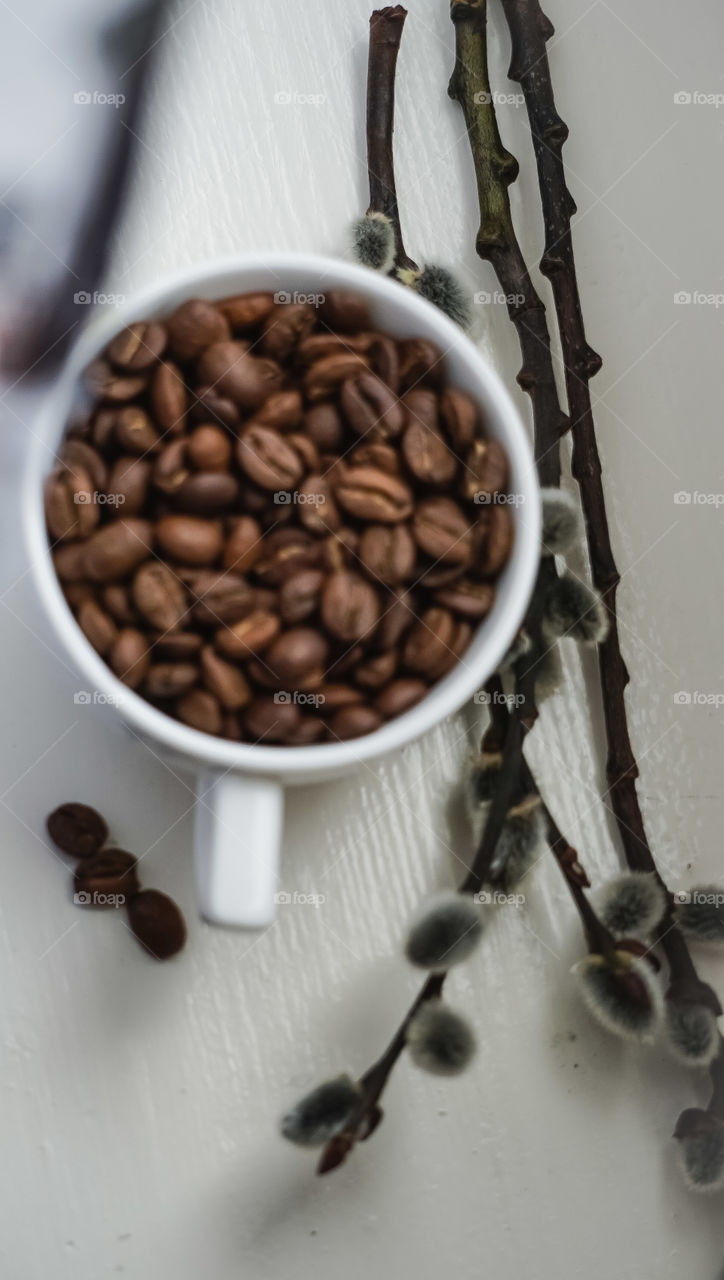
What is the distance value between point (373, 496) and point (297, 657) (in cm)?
9

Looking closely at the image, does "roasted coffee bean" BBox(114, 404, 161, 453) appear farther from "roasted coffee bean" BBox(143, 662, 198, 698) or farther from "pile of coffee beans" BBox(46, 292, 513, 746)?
"roasted coffee bean" BBox(143, 662, 198, 698)

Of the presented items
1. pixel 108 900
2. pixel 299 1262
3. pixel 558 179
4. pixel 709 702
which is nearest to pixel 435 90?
pixel 558 179

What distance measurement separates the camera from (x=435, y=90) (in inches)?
31.1

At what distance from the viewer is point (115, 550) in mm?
556

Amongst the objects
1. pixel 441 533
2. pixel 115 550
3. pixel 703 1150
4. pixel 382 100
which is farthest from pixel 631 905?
pixel 382 100

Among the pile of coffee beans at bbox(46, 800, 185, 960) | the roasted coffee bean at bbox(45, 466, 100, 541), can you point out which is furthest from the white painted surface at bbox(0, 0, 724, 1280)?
the roasted coffee bean at bbox(45, 466, 100, 541)

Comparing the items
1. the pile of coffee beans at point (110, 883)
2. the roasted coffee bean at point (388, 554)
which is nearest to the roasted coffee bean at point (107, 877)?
the pile of coffee beans at point (110, 883)

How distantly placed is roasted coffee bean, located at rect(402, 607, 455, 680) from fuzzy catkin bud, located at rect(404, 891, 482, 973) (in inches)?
6.7

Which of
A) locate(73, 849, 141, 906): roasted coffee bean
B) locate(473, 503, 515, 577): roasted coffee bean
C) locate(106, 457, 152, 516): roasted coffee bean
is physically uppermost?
locate(106, 457, 152, 516): roasted coffee bean

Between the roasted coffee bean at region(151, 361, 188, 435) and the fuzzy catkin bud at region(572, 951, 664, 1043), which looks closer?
the roasted coffee bean at region(151, 361, 188, 435)

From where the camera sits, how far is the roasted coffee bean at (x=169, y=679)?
21.8 inches

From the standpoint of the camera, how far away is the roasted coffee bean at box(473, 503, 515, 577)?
22.9 inches

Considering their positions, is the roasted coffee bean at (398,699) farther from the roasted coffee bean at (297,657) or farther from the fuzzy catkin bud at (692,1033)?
the fuzzy catkin bud at (692,1033)

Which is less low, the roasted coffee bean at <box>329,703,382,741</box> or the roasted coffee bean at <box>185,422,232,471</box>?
the roasted coffee bean at <box>185,422,232,471</box>
